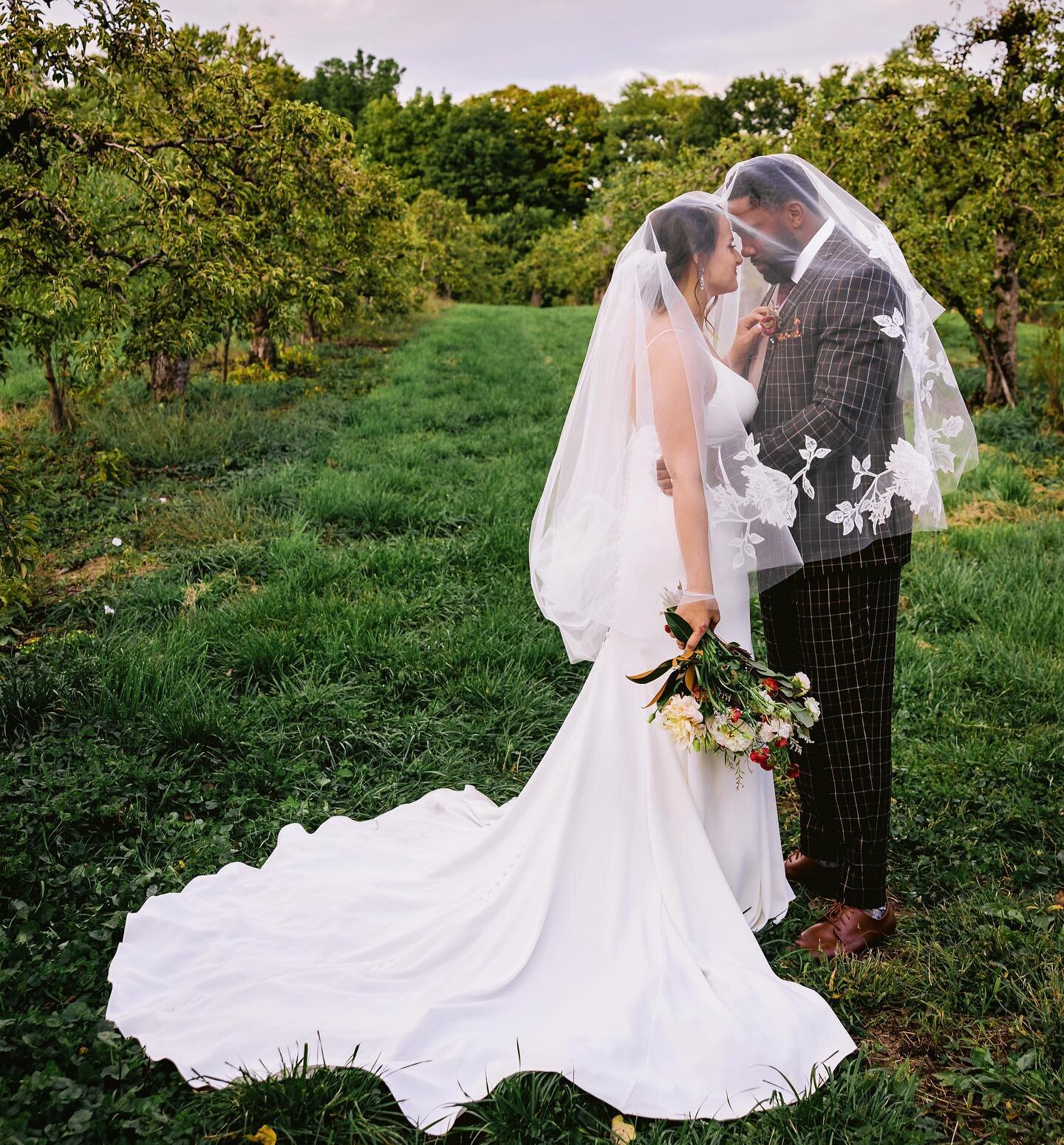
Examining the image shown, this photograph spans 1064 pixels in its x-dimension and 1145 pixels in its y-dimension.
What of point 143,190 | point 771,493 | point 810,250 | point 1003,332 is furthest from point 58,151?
point 1003,332

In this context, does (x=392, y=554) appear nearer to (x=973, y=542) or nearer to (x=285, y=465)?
(x=285, y=465)

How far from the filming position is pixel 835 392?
2686 mm

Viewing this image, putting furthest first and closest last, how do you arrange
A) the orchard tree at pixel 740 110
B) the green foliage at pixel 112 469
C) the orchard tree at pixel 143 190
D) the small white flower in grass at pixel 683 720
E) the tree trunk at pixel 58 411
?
the orchard tree at pixel 740 110 → the tree trunk at pixel 58 411 → the green foliage at pixel 112 469 → the orchard tree at pixel 143 190 → the small white flower in grass at pixel 683 720

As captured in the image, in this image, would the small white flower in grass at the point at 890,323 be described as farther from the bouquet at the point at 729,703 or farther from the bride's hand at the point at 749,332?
the bouquet at the point at 729,703

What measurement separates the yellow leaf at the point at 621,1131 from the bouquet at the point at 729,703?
0.97m

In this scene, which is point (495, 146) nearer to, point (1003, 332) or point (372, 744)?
point (1003, 332)

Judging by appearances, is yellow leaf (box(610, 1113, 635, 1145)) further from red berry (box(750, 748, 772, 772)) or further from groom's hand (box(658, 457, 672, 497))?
→ groom's hand (box(658, 457, 672, 497))

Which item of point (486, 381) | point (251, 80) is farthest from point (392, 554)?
point (486, 381)

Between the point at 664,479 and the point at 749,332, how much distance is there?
600mm

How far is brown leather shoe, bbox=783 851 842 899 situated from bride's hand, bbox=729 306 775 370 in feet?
5.97

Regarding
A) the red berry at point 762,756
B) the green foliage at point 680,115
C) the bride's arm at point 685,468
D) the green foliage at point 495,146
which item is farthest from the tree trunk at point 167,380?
the green foliage at point 495,146

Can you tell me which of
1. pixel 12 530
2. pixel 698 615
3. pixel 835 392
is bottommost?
pixel 698 615

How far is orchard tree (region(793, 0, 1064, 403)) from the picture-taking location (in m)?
9.20

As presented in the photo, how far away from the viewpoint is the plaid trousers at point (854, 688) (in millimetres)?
2895
